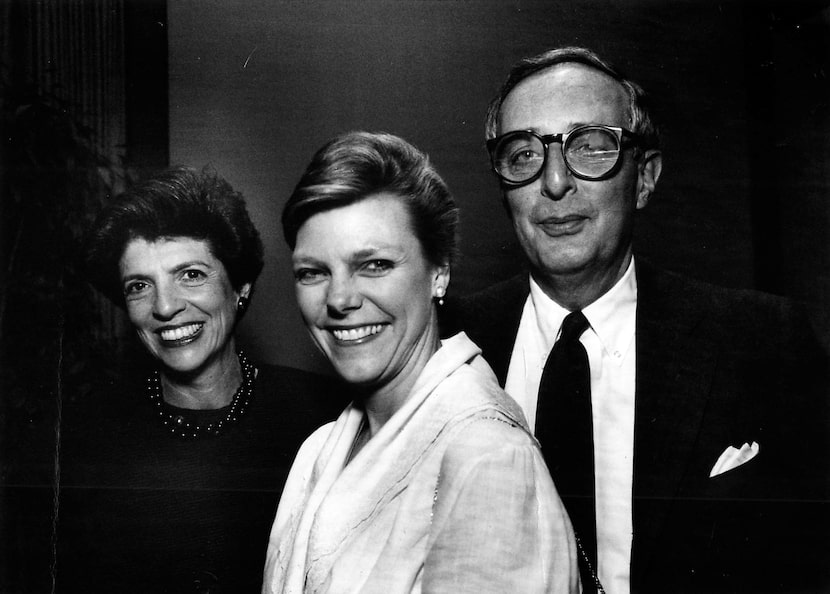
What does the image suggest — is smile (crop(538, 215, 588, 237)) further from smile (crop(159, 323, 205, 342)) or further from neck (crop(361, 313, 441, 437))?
smile (crop(159, 323, 205, 342))

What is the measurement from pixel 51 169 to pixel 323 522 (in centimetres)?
108

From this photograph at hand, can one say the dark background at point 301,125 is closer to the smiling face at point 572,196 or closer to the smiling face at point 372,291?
the smiling face at point 572,196

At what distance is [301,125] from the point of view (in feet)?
5.39

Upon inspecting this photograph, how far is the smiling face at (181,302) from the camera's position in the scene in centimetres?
159

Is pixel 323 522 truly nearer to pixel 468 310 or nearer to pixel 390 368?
pixel 390 368

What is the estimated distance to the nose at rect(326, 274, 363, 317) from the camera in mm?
1293

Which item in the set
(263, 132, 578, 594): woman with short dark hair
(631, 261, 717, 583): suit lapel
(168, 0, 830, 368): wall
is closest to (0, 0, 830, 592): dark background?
(168, 0, 830, 368): wall

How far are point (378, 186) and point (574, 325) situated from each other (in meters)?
0.49

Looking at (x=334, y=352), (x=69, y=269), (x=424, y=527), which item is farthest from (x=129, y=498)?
(x=424, y=527)

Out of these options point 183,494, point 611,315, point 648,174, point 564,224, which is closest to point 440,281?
point 564,224

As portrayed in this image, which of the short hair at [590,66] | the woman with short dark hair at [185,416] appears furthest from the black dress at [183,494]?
the short hair at [590,66]

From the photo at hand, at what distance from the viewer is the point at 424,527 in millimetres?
1132

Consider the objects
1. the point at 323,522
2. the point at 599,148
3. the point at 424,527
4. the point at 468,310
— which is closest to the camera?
the point at 424,527

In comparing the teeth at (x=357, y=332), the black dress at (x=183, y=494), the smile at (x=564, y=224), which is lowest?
the black dress at (x=183, y=494)
